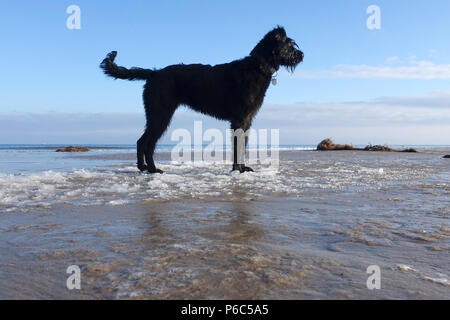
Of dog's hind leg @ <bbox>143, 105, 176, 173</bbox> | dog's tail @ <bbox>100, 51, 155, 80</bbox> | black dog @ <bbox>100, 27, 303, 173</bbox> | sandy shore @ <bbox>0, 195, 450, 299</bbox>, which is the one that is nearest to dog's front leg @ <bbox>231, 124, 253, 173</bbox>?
black dog @ <bbox>100, 27, 303, 173</bbox>

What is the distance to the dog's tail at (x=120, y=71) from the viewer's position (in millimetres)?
5633

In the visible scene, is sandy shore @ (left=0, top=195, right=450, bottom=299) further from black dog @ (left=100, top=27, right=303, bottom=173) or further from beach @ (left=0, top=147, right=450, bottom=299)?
black dog @ (left=100, top=27, right=303, bottom=173)

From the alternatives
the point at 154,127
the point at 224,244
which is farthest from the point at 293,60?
the point at 224,244

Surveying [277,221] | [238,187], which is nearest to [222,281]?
[277,221]

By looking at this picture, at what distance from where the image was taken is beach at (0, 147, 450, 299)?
1149 mm

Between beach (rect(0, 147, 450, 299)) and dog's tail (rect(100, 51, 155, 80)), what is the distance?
296 centimetres

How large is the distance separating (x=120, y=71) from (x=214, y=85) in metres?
1.53

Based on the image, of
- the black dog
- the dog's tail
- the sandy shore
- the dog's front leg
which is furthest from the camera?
the dog's tail

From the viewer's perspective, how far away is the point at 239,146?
5.34 m

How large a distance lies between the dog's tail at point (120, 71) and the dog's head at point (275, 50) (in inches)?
68.7

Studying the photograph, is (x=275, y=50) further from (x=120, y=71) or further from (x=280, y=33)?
(x=120, y=71)

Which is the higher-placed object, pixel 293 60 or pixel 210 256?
pixel 293 60

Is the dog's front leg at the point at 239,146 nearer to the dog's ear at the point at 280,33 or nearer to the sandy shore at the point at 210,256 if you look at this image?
the dog's ear at the point at 280,33
